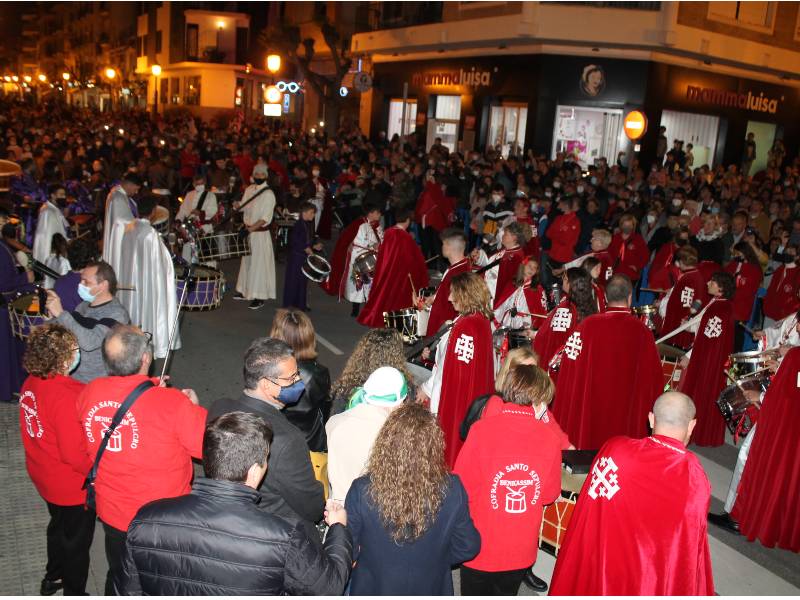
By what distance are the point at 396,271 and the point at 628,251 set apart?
3913mm

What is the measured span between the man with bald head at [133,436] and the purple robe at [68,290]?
3119mm

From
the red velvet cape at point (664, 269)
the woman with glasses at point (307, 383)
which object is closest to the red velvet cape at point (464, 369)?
the woman with glasses at point (307, 383)

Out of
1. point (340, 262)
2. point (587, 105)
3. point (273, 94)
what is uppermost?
point (273, 94)

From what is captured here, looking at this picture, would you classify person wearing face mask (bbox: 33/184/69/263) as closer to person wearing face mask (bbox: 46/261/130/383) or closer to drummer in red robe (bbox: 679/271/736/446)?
person wearing face mask (bbox: 46/261/130/383)

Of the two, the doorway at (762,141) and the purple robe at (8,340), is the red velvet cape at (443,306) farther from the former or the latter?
the doorway at (762,141)

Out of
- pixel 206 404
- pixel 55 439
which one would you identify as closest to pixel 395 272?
pixel 206 404

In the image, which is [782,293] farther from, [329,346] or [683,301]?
[329,346]

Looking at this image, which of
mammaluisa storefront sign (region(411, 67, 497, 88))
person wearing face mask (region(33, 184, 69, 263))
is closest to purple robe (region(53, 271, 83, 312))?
person wearing face mask (region(33, 184, 69, 263))

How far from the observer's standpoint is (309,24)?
38.3 metres

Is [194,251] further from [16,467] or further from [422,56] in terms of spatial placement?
[422,56]

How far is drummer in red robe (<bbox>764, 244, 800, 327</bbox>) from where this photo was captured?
10.1 m

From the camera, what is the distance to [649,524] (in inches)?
140

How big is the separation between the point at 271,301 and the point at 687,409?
33.8ft

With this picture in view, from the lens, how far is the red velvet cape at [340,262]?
1284 centimetres
